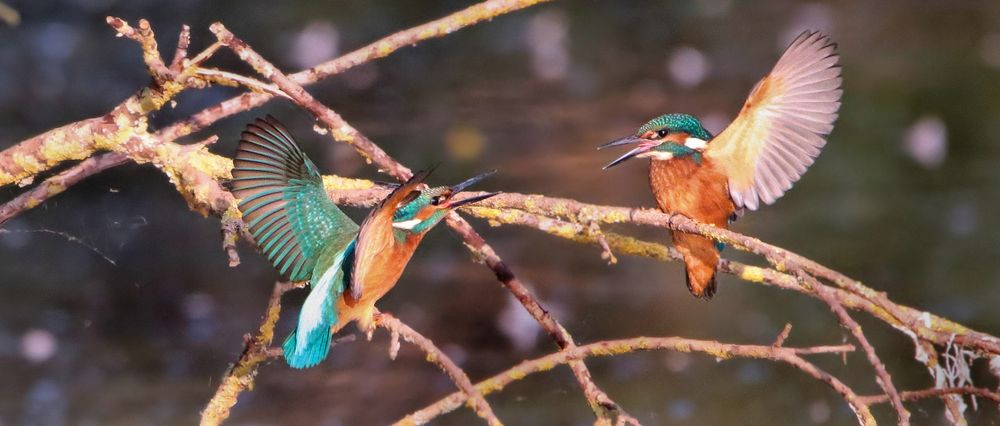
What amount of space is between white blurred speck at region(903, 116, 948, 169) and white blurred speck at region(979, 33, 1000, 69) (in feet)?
0.57

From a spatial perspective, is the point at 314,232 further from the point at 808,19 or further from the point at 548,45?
the point at 808,19

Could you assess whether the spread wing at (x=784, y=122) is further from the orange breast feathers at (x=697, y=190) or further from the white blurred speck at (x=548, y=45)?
the white blurred speck at (x=548, y=45)

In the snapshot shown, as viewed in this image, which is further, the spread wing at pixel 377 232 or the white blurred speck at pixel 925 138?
the white blurred speck at pixel 925 138

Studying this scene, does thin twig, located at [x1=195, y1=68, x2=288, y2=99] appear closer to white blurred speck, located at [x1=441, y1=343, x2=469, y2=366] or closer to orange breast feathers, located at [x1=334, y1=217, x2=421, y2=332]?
orange breast feathers, located at [x1=334, y1=217, x2=421, y2=332]

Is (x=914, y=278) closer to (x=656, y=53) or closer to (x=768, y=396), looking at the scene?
(x=768, y=396)

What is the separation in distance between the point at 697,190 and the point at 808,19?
4.05ft

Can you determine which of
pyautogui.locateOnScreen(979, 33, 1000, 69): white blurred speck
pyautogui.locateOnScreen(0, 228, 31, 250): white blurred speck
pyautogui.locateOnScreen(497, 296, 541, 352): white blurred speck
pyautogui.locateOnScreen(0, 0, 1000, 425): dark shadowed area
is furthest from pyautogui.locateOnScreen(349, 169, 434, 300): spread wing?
pyautogui.locateOnScreen(979, 33, 1000, 69): white blurred speck

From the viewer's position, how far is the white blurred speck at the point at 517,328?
1.89 metres

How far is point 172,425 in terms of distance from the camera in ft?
6.01

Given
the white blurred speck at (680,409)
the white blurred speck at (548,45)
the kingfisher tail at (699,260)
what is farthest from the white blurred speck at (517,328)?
the kingfisher tail at (699,260)

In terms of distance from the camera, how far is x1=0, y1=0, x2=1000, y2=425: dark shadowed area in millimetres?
1779

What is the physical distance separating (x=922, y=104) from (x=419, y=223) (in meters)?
1.67

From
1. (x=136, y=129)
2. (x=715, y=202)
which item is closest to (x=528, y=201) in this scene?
(x=715, y=202)

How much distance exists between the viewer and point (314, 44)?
1.82m
